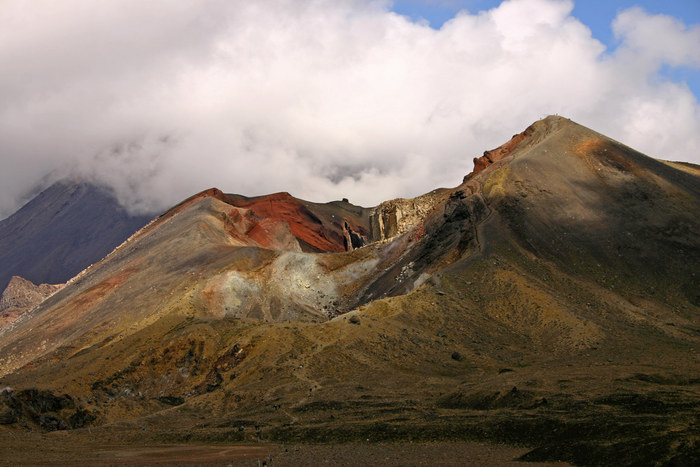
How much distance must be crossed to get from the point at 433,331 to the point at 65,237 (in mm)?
155308

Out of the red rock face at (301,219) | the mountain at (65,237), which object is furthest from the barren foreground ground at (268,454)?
the mountain at (65,237)

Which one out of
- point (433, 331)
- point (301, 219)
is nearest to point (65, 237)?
point (301, 219)

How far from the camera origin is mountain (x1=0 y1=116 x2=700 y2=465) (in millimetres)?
33000

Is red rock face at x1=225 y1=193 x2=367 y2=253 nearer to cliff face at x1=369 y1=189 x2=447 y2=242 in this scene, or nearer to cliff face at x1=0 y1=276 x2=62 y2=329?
cliff face at x1=369 y1=189 x2=447 y2=242

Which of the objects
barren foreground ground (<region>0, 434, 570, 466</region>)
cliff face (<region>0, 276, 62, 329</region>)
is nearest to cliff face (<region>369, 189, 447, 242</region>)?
cliff face (<region>0, 276, 62, 329</region>)

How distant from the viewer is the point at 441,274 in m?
63.8

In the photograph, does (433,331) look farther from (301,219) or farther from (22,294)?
(22,294)

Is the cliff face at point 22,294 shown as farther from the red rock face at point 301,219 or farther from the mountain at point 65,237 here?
the red rock face at point 301,219

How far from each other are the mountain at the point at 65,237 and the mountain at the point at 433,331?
7907 centimetres

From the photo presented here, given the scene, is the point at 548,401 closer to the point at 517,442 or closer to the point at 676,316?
the point at 517,442

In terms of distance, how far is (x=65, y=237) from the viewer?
182 metres

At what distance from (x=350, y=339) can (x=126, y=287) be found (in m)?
41.4

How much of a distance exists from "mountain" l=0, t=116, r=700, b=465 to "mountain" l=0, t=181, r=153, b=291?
7907cm

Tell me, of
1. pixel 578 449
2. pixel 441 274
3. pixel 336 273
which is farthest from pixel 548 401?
pixel 336 273
